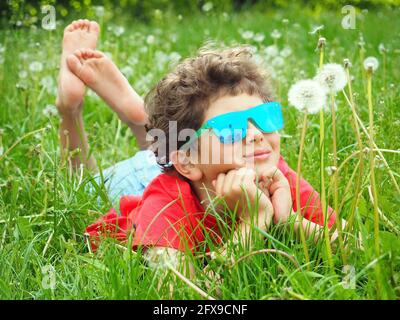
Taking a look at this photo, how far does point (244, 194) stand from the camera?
1.75 meters

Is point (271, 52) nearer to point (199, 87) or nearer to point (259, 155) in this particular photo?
point (199, 87)

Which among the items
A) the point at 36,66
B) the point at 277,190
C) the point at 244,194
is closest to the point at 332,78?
the point at 244,194

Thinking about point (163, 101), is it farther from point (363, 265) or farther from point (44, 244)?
point (363, 265)

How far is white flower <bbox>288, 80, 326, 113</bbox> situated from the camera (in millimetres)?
1390

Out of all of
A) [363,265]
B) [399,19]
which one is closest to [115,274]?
[363,265]

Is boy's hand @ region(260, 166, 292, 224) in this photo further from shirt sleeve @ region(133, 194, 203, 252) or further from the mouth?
shirt sleeve @ region(133, 194, 203, 252)

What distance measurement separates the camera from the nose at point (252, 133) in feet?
6.22

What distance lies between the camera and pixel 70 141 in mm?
2658

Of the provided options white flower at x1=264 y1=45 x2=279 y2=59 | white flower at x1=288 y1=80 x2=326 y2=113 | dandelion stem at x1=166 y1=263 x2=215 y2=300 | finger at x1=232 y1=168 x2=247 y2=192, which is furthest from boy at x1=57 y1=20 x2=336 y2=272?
white flower at x1=264 y1=45 x2=279 y2=59

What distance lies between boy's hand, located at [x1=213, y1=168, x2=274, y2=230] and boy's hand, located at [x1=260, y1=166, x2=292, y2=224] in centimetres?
5

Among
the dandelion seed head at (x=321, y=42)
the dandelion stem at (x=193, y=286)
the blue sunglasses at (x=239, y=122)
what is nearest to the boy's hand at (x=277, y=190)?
the blue sunglasses at (x=239, y=122)

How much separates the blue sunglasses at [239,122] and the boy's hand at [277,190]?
0.12 m

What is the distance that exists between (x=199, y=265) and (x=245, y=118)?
1.34 feet

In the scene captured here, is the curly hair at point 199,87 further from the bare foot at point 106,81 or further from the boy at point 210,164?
the bare foot at point 106,81
